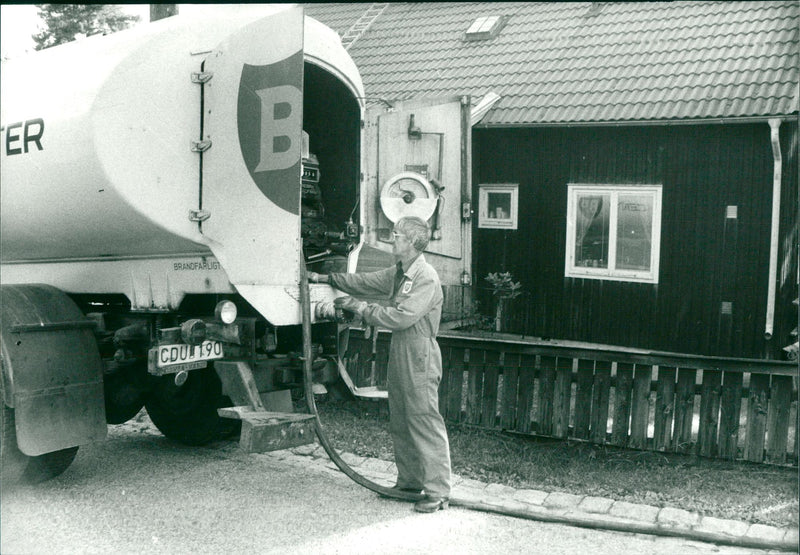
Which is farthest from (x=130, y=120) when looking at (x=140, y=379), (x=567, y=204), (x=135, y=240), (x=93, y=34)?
(x=567, y=204)

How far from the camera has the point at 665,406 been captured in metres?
6.30

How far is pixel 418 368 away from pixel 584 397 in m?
2.19

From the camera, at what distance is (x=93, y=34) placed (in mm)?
5734

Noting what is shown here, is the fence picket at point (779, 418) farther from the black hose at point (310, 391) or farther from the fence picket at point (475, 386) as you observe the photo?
the black hose at point (310, 391)

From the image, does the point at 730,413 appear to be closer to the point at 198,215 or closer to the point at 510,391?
the point at 510,391

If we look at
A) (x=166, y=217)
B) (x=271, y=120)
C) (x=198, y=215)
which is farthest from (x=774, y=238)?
(x=166, y=217)

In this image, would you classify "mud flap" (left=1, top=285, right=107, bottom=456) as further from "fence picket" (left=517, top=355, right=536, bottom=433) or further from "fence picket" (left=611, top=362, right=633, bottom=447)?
"fence picket" (left=611, top=362, right=633, bottom=447)

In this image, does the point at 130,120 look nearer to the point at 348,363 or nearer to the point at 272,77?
the point at 272,77

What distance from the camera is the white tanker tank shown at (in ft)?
15.4

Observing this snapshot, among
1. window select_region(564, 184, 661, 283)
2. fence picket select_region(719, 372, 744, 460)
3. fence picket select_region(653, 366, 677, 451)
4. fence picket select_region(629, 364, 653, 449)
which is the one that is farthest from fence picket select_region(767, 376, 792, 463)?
window select_region(564, 184, 661, 283)

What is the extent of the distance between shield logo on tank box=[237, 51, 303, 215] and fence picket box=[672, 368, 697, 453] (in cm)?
344

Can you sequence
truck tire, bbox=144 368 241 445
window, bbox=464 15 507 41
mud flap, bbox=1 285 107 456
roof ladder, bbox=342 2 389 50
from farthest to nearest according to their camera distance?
roof ladder, bbox=342 2 389 50 < window, bbox=464 15 507 41 < truck tire, bbox=144 368 241 445 < mud flap, bbox=1 285 107 456

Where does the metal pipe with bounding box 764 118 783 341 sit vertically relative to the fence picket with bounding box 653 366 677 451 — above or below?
above

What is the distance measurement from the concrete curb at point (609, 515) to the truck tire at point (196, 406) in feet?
4.39
